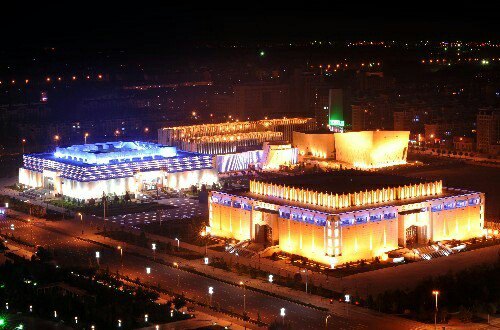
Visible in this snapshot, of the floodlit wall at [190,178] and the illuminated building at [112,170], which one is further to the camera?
the floodlit wall at [190,178]

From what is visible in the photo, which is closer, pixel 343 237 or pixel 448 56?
pixel 343 237

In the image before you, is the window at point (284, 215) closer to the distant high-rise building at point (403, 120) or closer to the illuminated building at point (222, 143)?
the illuminated building at point (222, 143)

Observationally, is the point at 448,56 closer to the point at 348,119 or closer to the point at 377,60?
the point at 377,60

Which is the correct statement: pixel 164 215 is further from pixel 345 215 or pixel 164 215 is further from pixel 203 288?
pixel 203 288

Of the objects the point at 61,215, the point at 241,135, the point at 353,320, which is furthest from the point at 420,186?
the point at 241,135

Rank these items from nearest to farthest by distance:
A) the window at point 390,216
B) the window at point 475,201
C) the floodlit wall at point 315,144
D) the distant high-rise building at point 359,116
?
1. the window at point 390,216
2. the window at point 475,201
3. the floodlit wall at point 315,144
4. the distant high-rise building at point 359,116

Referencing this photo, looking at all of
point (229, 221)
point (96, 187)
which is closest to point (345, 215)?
point (229, 221)

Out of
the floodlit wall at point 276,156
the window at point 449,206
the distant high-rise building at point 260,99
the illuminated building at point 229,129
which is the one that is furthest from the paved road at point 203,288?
the distant high-rise building at point 260,99
